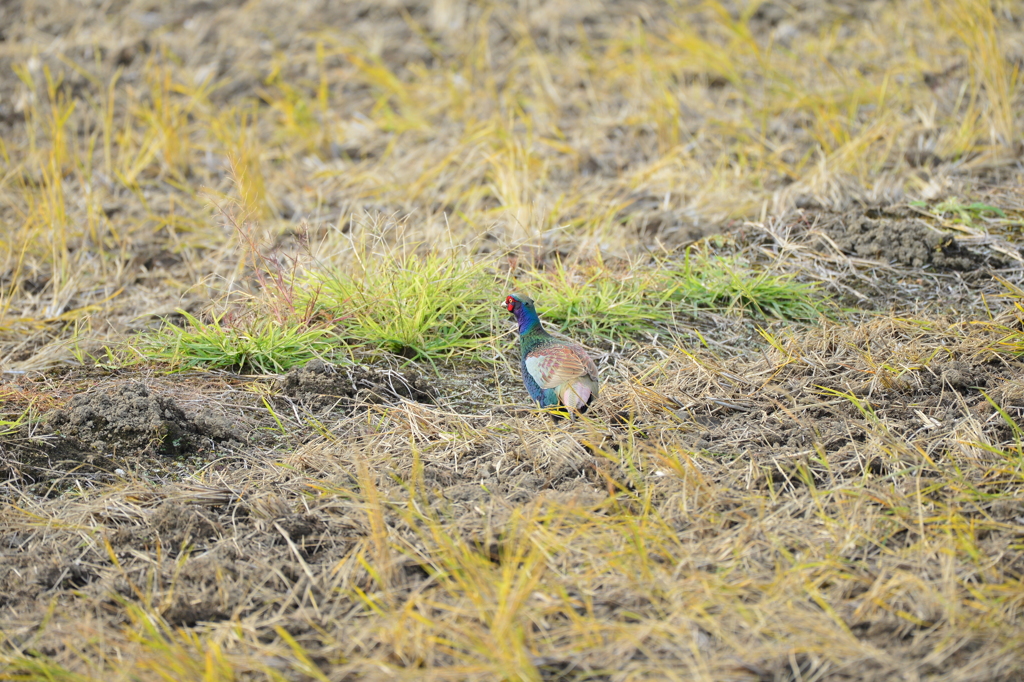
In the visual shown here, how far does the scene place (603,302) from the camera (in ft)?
9.98

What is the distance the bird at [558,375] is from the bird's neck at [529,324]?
35 mm

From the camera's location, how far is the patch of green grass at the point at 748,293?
3088 mm

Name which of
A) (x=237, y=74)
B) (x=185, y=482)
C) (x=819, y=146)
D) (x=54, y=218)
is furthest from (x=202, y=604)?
(x=237, y=74)

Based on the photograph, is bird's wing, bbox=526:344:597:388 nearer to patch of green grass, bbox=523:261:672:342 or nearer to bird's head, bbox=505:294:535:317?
bird's head, bbox=505:294:535:317

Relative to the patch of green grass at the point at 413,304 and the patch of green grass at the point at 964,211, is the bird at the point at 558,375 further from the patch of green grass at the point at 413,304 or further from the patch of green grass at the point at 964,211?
the patch of green grass at the point at 964,211

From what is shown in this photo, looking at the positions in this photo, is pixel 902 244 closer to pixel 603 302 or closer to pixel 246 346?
pixel 603 302

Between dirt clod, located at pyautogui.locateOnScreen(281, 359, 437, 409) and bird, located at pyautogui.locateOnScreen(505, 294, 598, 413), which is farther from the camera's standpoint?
dirt clod, located at pyautogui.locateOnScreen(281, 359, 437, 409)

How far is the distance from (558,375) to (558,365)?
1.1 inches

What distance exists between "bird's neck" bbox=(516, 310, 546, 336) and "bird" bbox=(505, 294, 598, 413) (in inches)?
1.4

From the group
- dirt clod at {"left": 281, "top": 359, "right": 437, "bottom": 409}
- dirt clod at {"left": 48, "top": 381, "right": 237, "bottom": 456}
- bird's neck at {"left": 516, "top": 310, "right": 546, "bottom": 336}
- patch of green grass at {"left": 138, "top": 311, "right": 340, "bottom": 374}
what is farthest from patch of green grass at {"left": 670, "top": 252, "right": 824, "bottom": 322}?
dirt clod at {"left": 48, "top": 381, "right": 237, "bottom": 456}

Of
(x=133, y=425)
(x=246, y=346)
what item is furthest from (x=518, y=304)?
(x=133, y=425)

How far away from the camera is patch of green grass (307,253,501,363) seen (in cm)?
291

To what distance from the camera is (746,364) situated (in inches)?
107

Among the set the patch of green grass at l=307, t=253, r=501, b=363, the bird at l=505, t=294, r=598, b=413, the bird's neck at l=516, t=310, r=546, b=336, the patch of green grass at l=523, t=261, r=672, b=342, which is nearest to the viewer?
the bird at l=505, t=294, r=598, b=413
